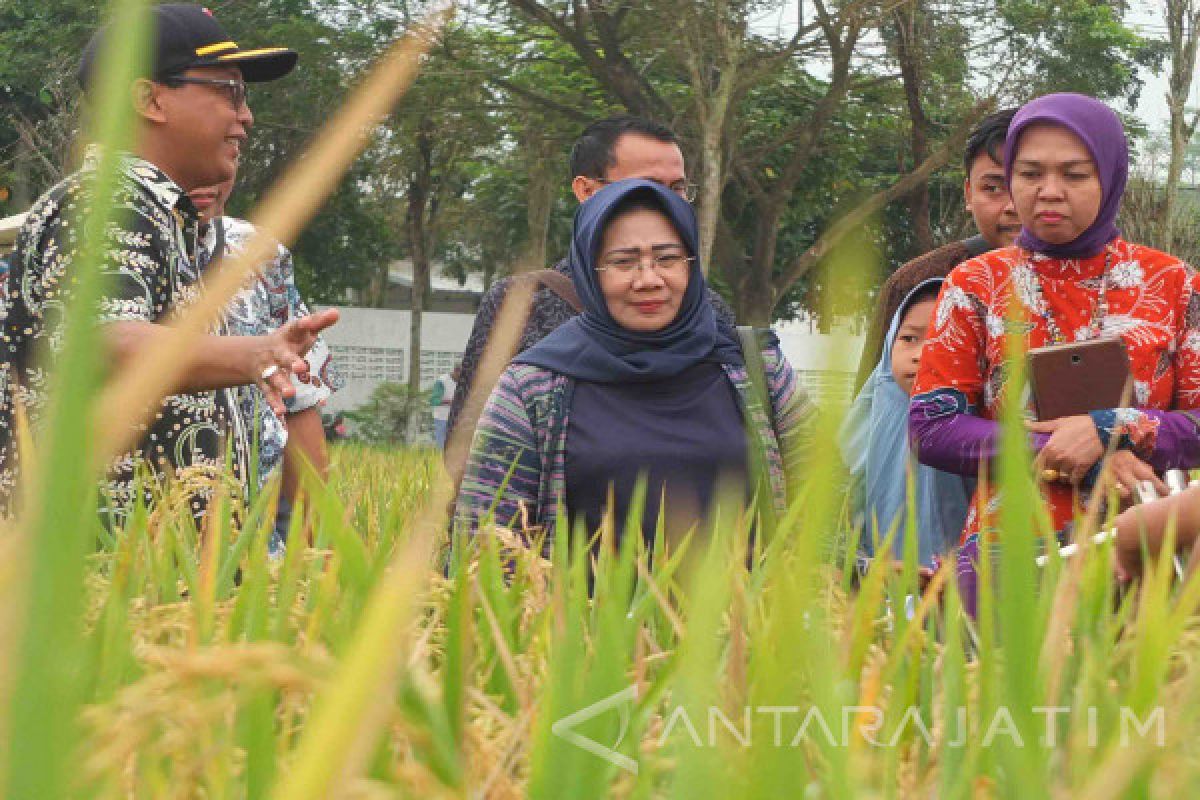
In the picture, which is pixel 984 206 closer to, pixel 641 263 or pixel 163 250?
pixel 641 263

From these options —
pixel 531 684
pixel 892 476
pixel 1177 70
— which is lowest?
pixel 892 476

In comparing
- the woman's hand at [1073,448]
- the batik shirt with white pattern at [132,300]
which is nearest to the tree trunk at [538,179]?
the batik shirt with white pattern at [132,300]

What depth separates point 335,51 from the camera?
36.9 ft

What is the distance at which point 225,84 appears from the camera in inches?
79.5

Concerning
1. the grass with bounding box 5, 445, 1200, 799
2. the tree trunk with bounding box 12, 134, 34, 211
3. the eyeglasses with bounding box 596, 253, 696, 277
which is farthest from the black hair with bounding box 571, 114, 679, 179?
the tree trunk with bounding box 12, 134, 34, 211

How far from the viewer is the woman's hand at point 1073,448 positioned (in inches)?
72.1

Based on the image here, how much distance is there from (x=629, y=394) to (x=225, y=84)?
79cm

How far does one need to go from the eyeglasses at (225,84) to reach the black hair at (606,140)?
49.6 inches

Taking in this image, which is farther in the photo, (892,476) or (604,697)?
(892,476)

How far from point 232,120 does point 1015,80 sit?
36.6ft

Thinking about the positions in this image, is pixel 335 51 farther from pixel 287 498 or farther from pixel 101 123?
pixel 101 123

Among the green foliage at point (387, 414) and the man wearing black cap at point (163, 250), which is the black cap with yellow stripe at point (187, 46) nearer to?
the man wearing black cap at point (163, 250)

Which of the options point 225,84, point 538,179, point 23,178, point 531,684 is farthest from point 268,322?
point 23,178

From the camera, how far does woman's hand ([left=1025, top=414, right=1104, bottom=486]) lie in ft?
6.01
